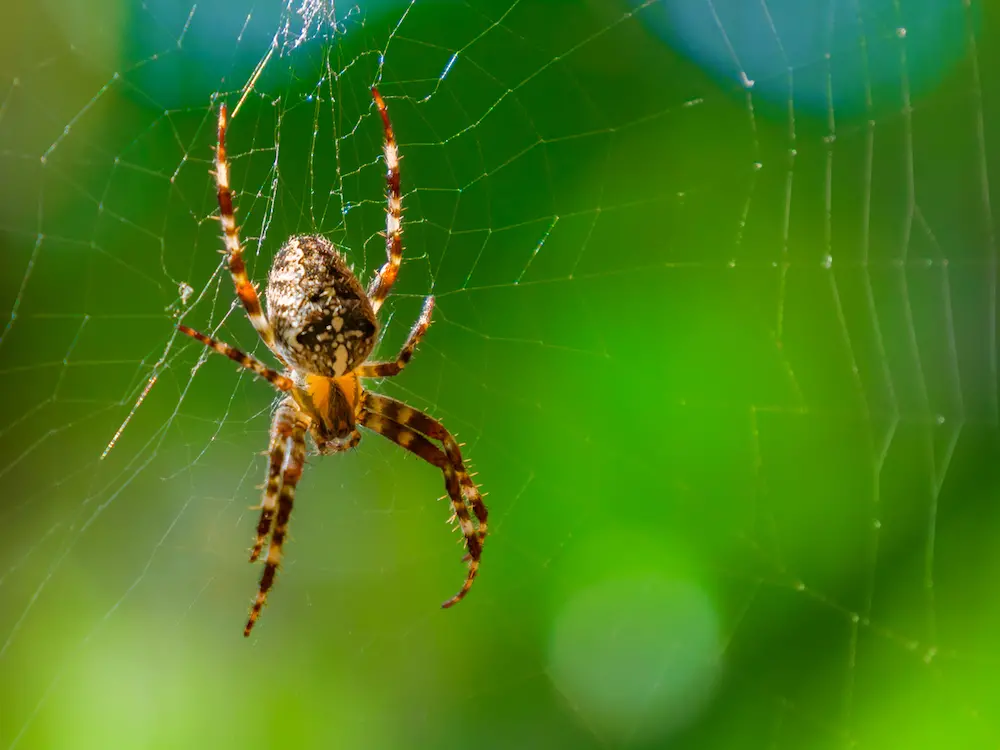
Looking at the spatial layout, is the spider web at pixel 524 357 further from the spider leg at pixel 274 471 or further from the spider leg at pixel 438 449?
the spider leg at pixel 274 471

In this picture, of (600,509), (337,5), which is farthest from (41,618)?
(337,5)

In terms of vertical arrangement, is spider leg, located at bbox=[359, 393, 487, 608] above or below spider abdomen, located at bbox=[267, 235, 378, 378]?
below

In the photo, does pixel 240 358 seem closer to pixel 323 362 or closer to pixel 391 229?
pixel 323 362

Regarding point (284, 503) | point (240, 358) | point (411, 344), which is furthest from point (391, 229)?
point (284, 503)

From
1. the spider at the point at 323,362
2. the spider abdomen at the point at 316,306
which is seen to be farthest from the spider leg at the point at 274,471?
the spider abdomen at the point at 316,306

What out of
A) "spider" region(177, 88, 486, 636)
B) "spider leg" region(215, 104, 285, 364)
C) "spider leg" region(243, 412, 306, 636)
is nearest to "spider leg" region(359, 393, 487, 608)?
"spider" region(177, 88, 486, 636)

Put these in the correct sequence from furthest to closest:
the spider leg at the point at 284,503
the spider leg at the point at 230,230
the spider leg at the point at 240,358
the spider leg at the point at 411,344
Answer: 1. the spider leg at the point at 411,344
2. the spider leg at the point at 284,503
3. the spider leg at the point at 230,230
4. the spider leg at the point at 240,358

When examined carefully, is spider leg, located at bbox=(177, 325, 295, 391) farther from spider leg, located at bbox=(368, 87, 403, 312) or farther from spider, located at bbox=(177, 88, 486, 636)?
spider leg, located at bbox=(368, 87, 403, 312)
